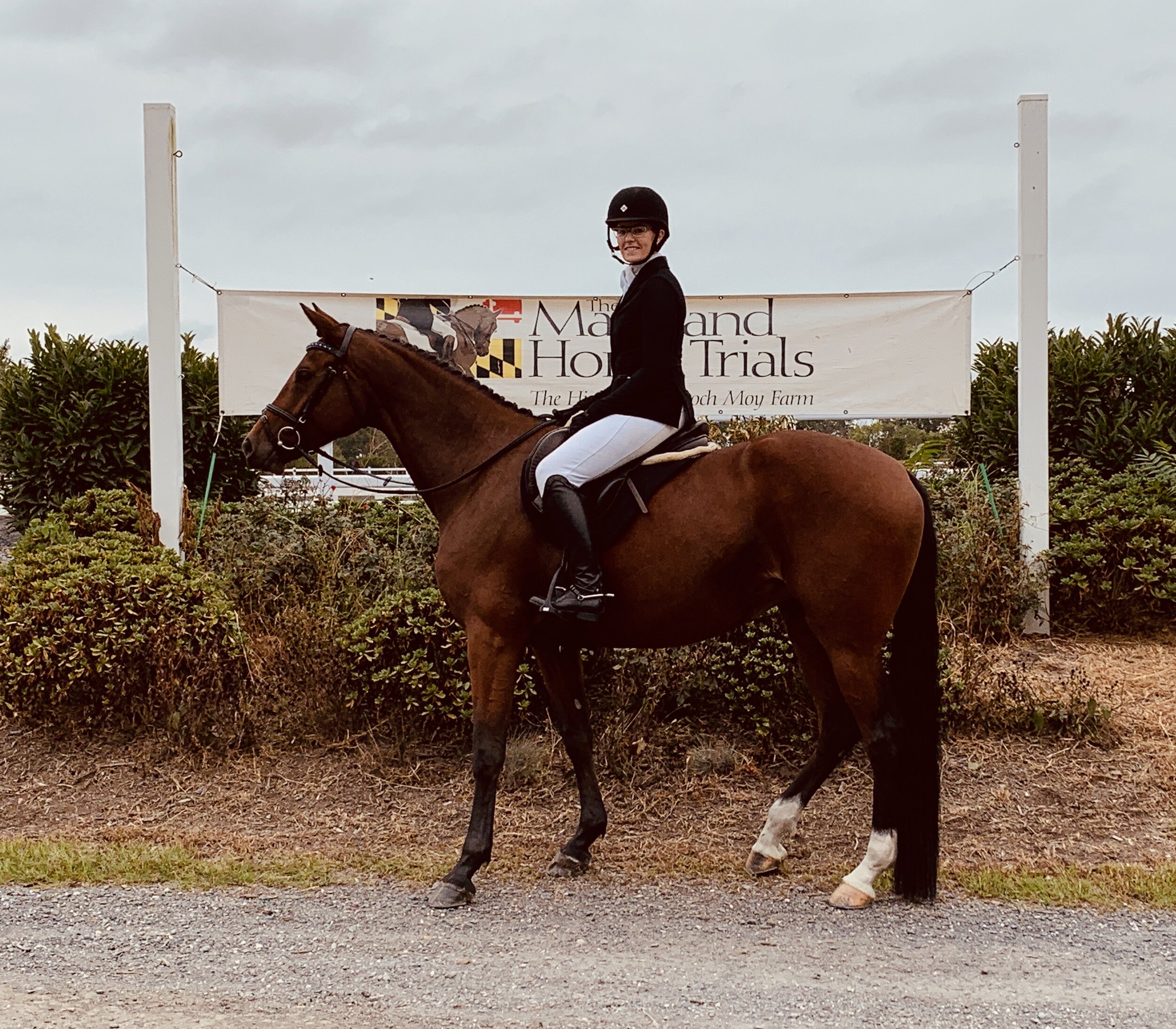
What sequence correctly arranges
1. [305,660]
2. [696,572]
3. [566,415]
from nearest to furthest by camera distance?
[696,572]
[566,415]
[305,660]

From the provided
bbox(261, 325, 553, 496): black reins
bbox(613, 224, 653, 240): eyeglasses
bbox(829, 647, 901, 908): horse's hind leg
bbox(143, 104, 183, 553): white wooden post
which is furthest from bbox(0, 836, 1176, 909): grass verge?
bbox(143, 104, 183, 553): white wooden post

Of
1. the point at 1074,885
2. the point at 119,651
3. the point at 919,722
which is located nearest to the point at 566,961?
the point at 919,722

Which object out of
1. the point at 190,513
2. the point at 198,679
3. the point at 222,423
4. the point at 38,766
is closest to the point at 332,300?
the point at 222,423

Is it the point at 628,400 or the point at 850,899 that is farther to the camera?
the point at 628,400

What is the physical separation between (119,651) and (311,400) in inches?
86.7

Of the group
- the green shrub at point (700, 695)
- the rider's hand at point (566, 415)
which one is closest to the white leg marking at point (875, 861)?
the green shrub at point (700, 695)

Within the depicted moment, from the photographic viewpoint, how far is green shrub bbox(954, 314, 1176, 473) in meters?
9.54

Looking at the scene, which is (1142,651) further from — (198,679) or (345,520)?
(198,679)

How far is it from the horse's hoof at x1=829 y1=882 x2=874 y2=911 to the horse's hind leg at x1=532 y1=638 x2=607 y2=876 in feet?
3.76

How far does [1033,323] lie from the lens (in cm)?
886

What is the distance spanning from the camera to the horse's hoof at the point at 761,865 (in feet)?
17.1

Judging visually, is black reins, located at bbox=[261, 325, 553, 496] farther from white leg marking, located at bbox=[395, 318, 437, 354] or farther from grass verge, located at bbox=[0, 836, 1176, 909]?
white leg marking, located at bbox=[395, 318, 437, 354]

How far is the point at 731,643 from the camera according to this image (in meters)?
6.49

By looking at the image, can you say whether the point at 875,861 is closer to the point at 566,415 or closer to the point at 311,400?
the point at 566,415
